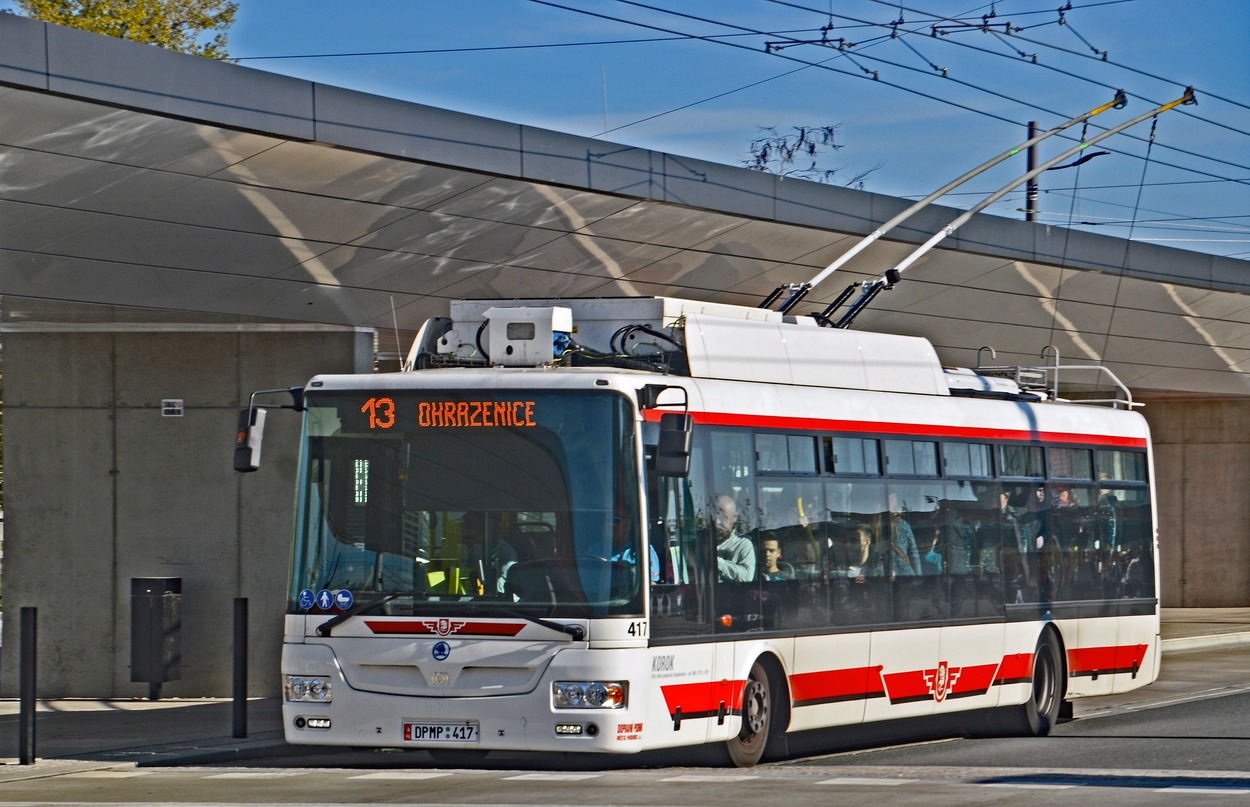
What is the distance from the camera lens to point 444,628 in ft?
34.7

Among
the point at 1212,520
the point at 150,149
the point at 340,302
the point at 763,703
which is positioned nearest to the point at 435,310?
the point at 340,302

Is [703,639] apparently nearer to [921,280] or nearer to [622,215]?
[622,215]

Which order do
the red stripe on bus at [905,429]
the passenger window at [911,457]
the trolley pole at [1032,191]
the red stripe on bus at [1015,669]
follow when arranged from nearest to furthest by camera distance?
the red stripe on bus at [905,429], the passenger window at [911,457], the red stripe on bus at [1015,669], the trolley pole at [1032,191]

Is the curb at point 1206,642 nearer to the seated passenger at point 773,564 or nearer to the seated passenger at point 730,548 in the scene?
the seated passenger at point 773,564

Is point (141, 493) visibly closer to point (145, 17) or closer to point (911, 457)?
point (911, 457)

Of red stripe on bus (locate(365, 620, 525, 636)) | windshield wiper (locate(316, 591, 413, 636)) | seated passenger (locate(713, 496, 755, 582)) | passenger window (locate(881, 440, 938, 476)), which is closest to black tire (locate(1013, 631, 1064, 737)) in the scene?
passenger window (locate(881, 440, 938, 476))

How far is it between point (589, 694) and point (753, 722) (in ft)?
6.28

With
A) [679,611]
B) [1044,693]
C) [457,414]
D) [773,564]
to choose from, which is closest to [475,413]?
[457,414]

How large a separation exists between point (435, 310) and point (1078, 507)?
7041 mm

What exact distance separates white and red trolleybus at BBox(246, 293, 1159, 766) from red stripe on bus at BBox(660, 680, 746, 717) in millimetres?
18

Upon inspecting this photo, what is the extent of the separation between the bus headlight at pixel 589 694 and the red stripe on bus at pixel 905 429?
1649 millimetres

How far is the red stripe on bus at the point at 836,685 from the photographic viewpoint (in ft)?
40.0

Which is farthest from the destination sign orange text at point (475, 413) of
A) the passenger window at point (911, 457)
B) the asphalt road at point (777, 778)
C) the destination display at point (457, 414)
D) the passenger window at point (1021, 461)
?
the passenger window at point (1021, 461)

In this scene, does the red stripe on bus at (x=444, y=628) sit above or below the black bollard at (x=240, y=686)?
above
